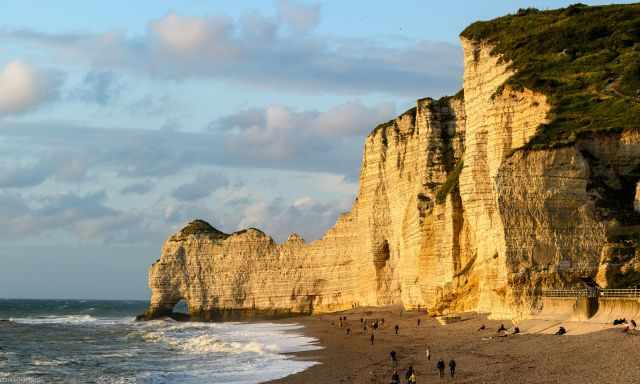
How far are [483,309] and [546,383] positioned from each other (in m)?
19.8

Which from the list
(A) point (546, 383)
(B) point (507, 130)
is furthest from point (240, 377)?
(B) point (507, 130)

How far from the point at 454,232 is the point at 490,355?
19417mm

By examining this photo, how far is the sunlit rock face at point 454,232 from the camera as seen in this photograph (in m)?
36.8

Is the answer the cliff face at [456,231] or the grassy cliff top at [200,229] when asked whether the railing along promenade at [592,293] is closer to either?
the cliff face at [456,231]

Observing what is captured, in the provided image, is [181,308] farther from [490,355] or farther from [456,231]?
[490,355]

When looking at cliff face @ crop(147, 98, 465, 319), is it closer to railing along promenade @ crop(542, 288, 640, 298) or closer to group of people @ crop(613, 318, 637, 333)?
railing along promenade @ crop(542, 288, 640, 298)

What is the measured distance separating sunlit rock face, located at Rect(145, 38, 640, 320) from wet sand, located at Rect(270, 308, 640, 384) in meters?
3.03

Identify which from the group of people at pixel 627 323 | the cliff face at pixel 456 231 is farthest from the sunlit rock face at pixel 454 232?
the group of people at pixel 627 323

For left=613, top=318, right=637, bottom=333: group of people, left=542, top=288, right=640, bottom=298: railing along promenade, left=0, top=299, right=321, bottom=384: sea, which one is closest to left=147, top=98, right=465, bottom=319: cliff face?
left=0, top=299, right=321, bottom=384: sea

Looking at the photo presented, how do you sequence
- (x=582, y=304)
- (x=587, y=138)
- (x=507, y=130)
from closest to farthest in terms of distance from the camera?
(x=582, y=304)
(x=587, y=138)
(x=507, y=130)

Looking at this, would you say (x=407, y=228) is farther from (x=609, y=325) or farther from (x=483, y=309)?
(x=609, y=325)

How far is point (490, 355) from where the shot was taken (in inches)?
1176

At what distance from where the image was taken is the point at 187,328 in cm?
6650

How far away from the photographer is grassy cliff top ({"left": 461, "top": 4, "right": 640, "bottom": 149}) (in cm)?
3988
